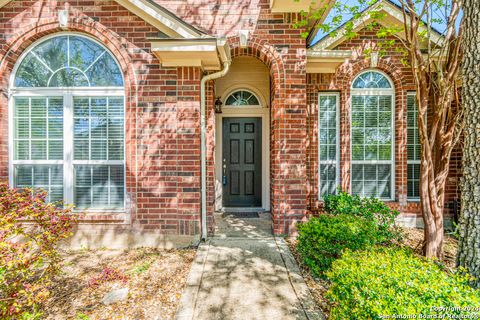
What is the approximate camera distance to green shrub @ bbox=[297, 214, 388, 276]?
3600mm

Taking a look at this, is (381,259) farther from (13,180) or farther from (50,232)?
(13,180)

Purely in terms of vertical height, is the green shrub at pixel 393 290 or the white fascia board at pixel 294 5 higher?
the white fascia board at pixel 294 5

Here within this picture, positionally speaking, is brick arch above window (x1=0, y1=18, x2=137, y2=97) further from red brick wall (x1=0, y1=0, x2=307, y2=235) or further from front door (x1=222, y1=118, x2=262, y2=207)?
front door (x1=222, y1=118, x2=262, y2=207)

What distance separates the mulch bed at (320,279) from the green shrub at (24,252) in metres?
2.95

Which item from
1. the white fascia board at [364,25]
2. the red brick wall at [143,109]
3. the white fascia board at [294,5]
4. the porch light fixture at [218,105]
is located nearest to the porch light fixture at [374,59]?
the white fascia board at [364,25]

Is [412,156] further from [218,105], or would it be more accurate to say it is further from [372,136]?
[218,105]

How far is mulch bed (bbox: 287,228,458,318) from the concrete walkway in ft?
Answer: 0.39

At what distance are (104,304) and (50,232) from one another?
1155mm

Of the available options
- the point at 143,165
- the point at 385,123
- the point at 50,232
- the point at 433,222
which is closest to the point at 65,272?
the point at 50,232

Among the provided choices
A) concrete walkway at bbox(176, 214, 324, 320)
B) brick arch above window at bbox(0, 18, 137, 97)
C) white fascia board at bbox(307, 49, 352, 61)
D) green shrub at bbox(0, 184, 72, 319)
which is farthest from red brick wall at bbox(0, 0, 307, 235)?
white fascia board at bbox(307, 49, 352, 61)

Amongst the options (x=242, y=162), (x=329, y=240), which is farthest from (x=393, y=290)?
(x=242, y=162)

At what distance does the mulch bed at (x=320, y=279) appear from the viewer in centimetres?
311

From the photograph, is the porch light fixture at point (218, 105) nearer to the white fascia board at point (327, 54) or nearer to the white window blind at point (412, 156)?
the white fascia board at point (327, 54)

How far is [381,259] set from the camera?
267 cm
